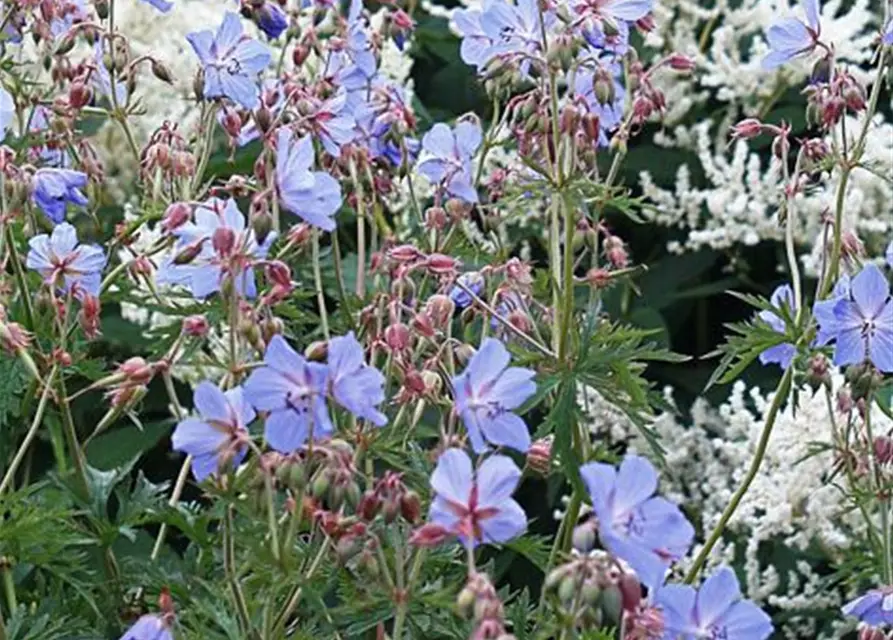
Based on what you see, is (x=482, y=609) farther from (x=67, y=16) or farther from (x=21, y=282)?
(x=67, y=16)

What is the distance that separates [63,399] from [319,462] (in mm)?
424

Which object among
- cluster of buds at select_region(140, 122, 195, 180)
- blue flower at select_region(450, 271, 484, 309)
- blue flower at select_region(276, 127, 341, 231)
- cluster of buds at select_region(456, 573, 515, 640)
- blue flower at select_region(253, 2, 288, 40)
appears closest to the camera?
cluster of buds at select_region(456, 573, 515, 640)

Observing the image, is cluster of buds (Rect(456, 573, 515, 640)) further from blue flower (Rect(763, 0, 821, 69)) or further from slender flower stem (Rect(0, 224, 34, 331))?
blue flower (Rect(763, 0, 821, 69))

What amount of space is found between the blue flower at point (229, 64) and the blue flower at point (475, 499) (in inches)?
26.7

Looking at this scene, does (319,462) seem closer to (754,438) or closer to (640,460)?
(640,460)

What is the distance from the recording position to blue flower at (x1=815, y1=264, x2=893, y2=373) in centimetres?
158

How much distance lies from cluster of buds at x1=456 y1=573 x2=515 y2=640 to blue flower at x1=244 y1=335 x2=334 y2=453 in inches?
7.5

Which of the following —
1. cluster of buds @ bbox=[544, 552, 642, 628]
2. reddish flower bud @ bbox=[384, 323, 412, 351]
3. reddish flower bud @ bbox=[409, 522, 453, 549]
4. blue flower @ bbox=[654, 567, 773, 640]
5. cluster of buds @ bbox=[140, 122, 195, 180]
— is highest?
cluster of buds @ bbox=[544, 552, 642, 628]

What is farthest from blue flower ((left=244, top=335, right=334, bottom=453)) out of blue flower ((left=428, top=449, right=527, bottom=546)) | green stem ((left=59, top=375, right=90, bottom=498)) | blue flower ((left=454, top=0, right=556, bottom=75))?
blue flower ((left=454, top=0, right=556, bottom=75))

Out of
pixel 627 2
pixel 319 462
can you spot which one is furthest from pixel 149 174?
pixel 319 462

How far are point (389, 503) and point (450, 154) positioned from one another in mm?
669

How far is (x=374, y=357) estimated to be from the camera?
1.47 meters

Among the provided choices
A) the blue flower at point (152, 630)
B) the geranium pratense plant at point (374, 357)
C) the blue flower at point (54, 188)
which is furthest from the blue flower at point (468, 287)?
the blue flower at point (152, 630)

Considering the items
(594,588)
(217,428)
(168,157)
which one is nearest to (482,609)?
(594,588)
